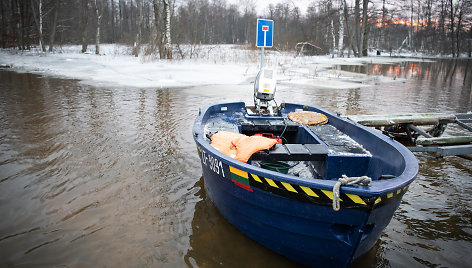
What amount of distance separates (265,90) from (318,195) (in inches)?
132

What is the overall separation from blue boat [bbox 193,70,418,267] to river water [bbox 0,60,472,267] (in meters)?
0.35

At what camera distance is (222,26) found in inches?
2712

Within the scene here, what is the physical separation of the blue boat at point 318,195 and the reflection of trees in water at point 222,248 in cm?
11

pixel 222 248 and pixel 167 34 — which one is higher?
pixel 167 34

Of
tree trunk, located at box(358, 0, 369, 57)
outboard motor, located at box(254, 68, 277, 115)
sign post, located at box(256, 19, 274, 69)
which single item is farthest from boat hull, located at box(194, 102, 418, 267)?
tree trunk, located at box(358, 0, 369, 57)

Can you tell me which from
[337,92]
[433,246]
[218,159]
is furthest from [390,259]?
[337,92]

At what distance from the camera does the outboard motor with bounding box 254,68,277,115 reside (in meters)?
5.48

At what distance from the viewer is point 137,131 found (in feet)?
22.0

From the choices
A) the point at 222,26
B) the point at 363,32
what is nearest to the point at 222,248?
the point at 363,32

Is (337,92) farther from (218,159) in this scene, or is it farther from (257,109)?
(218,159)

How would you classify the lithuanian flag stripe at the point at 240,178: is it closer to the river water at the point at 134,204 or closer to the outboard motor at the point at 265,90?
the river water at the point at 134,204

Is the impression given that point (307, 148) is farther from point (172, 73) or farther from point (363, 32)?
point (363, 32)

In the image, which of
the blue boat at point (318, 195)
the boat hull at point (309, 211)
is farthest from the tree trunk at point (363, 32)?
the boat hull at point (309, 211)

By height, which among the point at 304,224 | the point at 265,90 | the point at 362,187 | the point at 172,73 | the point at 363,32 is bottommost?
the point at 304,224
